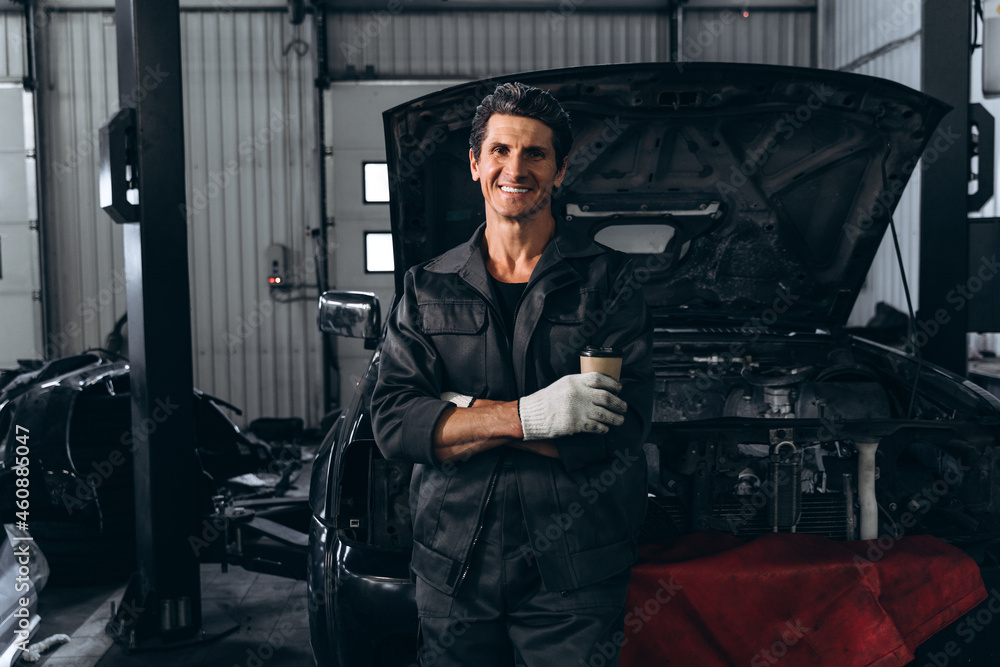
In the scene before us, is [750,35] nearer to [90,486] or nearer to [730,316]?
[730,316]

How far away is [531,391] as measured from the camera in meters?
1.43

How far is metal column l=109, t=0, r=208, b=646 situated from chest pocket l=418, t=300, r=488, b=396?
1.87m

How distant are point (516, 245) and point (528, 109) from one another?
260mm

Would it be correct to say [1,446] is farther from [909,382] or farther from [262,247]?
[262,247]

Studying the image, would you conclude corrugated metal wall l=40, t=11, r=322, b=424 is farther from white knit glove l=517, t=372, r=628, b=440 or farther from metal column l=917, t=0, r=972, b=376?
white knit glove l=517, t=372, r=628, b=440

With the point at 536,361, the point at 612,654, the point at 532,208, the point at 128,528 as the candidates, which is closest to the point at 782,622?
the point at 612,654

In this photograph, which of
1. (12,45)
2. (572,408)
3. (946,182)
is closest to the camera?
(572,408)

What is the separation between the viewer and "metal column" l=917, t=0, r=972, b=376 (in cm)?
345

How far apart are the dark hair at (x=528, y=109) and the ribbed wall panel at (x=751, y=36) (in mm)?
6539

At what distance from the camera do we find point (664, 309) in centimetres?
289

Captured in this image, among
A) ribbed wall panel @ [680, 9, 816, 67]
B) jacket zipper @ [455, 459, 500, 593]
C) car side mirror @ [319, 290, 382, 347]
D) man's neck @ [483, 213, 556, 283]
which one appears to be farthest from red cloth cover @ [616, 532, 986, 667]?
ribbed wall panel @ [680, 9, 816, 67]

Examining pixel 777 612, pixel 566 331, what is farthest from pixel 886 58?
pixel 566 331

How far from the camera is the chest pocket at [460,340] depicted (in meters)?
1.44

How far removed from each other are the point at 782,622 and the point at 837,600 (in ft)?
0.46
